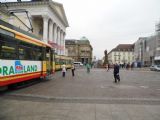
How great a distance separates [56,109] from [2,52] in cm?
468

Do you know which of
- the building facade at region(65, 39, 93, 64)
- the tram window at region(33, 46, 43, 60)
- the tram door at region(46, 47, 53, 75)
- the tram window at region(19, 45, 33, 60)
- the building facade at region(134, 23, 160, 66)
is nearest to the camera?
the tram window at region(19, 45, 33, 60)

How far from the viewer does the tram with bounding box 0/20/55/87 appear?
11219 millimetres

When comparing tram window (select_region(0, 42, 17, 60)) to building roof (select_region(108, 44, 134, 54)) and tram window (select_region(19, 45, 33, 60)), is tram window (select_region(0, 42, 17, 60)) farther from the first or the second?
building roof (select_region(108, 44, 134, 54))

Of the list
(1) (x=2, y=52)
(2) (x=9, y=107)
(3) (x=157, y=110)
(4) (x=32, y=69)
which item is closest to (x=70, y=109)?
(2) (x=9, y=107)

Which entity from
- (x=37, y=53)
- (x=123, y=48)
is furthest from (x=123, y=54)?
(x=37, y=53)

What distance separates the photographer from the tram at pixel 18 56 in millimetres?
11219

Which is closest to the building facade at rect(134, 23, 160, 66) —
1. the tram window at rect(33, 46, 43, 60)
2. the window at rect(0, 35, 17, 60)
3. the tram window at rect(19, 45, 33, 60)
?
the tram window at rect(33, 46, 43, 60)

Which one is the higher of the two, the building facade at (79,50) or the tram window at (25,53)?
the building facade at (79,50)

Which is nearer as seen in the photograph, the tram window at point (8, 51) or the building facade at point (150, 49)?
the tram window at point (8, 51)

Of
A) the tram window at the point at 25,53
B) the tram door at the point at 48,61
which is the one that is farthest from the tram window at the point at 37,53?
the tram door at the point at 48,61

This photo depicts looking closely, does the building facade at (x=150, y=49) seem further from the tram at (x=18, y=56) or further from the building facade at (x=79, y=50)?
the tram at (x=18, y=56)

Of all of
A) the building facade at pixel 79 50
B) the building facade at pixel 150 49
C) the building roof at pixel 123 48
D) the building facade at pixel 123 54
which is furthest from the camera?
the building roof at pixel 123 48

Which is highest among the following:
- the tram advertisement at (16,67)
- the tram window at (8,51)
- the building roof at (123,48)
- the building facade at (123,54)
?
the building roof at (123,48)

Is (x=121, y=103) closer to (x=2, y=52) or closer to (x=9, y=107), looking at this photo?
(x=9, y=107)
